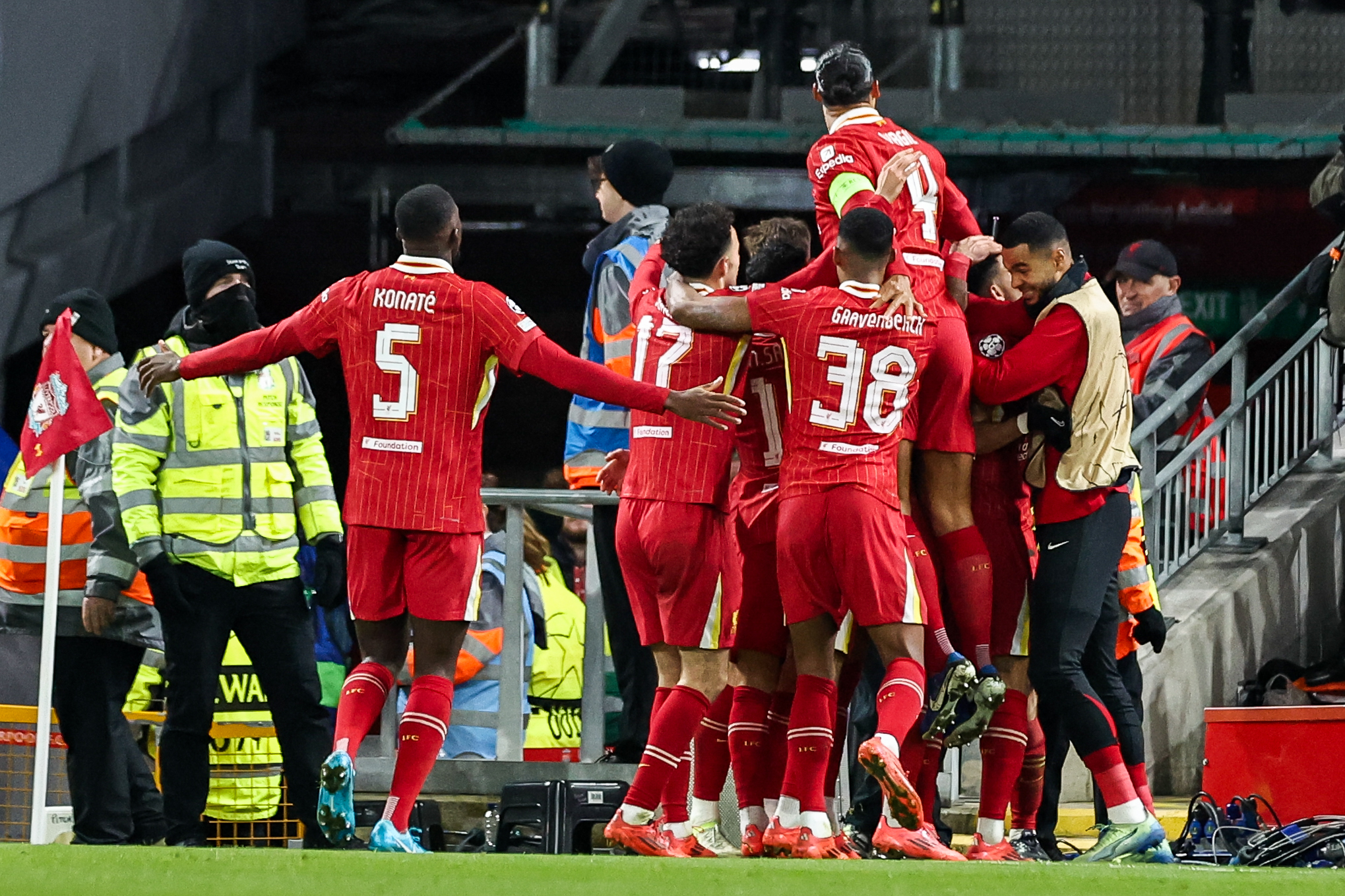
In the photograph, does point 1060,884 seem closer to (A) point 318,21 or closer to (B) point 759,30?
(B) point 759,30

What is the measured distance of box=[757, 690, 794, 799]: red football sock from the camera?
554 centimetres

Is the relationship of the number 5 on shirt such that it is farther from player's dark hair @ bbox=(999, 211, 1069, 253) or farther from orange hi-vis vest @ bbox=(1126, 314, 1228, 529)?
orange hi-vis vest @ bbox=(1126, 314, 1228, 529)

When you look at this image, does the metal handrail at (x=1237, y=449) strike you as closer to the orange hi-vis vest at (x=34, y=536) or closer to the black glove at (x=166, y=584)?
the black glove at (x=166, y=584)

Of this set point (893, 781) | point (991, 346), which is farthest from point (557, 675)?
point (893, 781)

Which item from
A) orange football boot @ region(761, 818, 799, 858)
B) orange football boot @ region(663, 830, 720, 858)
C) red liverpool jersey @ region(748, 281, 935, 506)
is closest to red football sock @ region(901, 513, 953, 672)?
red liverpool jersey @ region(748, 281, 935, 506)

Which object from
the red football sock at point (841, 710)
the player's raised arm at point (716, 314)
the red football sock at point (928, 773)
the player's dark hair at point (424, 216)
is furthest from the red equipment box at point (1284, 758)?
the player's dark hair at point (424, 216)

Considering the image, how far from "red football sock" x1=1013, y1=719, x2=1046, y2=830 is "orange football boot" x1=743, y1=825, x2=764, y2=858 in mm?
1080

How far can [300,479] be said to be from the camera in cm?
625

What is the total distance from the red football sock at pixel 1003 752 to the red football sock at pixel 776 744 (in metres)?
0.59

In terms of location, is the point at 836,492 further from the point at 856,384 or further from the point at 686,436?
the point at 686,436

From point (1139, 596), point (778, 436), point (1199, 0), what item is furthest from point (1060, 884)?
point (1199, 0)

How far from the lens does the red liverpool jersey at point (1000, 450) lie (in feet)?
19.0

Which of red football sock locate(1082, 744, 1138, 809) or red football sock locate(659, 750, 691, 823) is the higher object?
red football sock locate(1082, 744, 1138, 809)

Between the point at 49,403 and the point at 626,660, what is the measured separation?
211cm
